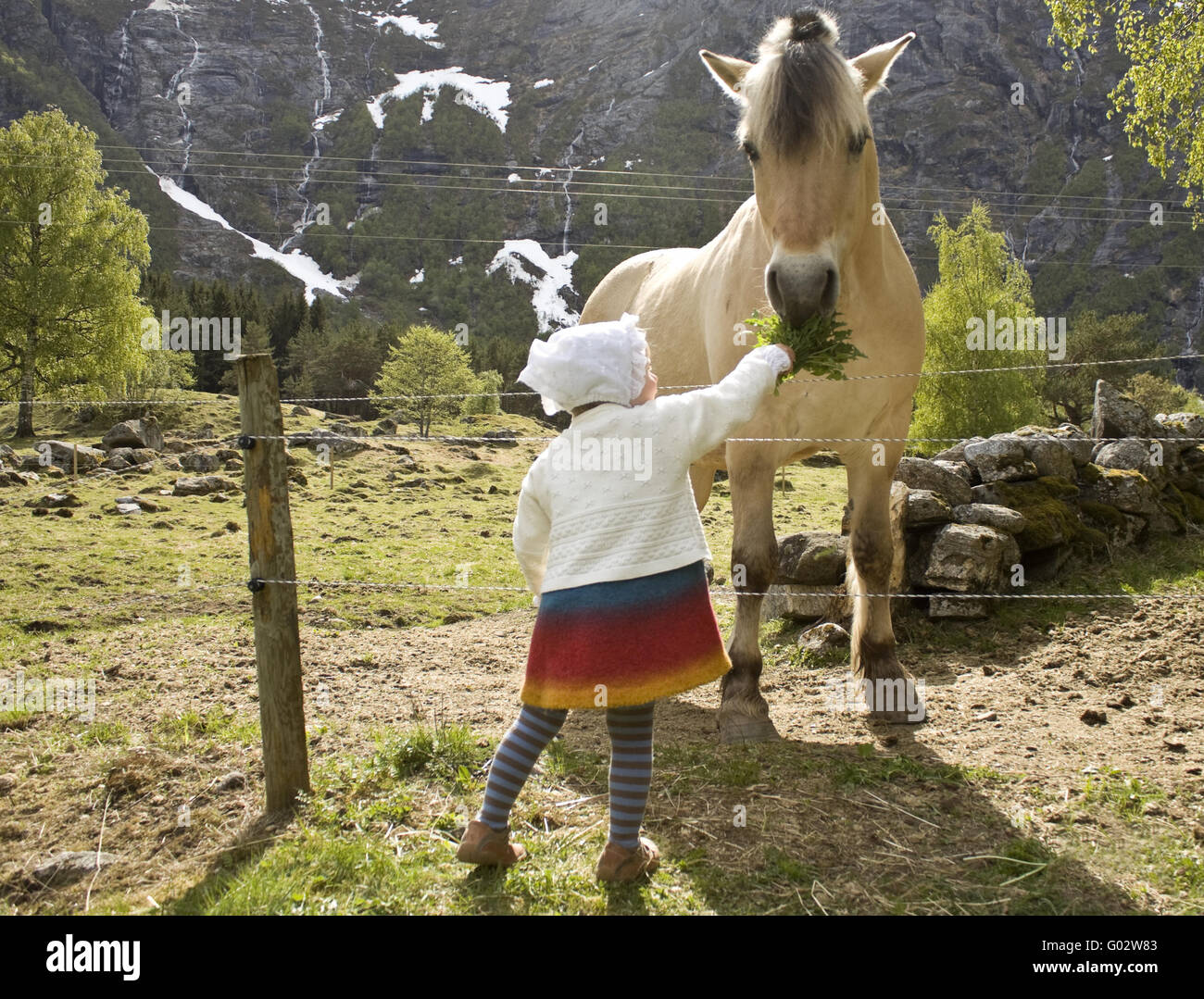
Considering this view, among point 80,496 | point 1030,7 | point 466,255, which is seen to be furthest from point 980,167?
point 80,496

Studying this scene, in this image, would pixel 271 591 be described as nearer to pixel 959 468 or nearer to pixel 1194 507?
pixel 959 468

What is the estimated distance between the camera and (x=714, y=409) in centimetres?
292

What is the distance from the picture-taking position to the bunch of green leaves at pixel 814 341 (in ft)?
11.1

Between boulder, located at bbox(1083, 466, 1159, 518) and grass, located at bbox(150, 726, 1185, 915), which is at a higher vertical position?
boulder, located at bbox(1083, 466, 1159, 518)

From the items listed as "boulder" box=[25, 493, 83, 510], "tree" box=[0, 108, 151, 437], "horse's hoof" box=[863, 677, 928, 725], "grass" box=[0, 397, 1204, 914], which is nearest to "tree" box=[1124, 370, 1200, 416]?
"grass" box=[0, 397, 1204, 914]

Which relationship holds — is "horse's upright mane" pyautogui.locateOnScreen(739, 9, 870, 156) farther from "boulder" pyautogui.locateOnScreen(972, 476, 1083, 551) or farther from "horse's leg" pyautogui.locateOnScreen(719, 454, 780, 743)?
"boulder" pyautogui.locateOnScreen(972, 476, 1083, 551)

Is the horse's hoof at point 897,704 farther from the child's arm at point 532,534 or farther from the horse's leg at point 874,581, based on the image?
the child's arm at point 532,534

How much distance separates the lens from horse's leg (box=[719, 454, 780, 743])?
441 centimetres

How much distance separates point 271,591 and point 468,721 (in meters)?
1.69

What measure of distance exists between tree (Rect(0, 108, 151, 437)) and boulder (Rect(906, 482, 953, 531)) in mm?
28401

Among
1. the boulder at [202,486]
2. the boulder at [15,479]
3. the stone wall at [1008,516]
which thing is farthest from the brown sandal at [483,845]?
the boulder at [15,479]

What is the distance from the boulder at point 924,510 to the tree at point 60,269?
93.2 feet
